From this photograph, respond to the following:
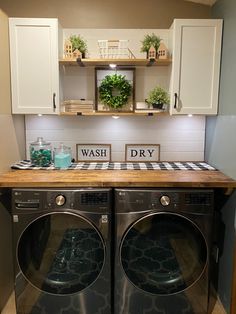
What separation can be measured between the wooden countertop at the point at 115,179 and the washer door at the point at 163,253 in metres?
0.25

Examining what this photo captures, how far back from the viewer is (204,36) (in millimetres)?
2207

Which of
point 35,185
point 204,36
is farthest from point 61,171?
point 204,36

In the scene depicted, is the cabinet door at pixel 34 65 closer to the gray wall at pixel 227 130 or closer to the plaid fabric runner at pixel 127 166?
the plaid fabric runner at pixel 127 166

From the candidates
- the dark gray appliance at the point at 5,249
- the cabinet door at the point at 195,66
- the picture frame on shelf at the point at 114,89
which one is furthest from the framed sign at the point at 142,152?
the dark gray appliance at the point at 5,249

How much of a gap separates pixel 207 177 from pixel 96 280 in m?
1.12

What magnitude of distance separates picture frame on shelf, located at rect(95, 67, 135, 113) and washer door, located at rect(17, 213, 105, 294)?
104cm

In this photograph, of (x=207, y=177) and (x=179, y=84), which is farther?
(x=179, y=84)

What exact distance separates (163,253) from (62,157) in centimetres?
111

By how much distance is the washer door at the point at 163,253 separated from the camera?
1966 millimetres

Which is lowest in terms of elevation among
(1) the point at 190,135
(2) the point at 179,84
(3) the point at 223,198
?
(3) the point at 223,198

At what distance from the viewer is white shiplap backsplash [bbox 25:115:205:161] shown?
2621 millimetres

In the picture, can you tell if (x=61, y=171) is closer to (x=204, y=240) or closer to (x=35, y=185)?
(x=35, y=185)

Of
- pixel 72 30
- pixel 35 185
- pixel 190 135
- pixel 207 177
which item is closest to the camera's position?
pixel 35 185

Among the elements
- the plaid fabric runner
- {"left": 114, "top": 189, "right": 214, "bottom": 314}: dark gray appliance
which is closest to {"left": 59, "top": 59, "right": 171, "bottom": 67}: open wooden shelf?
the plaid fabric runner
